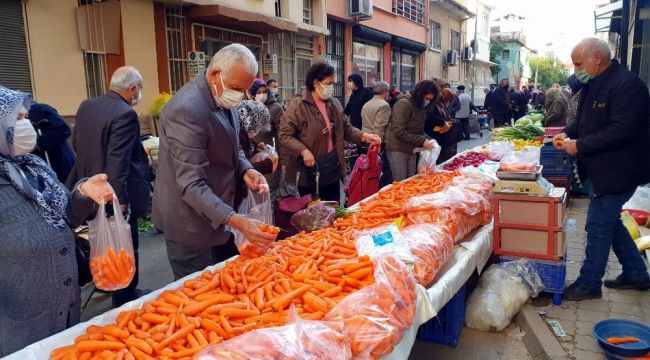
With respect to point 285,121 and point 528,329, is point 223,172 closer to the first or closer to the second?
point 285,121

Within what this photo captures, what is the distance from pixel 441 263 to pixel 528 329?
1.06 metres

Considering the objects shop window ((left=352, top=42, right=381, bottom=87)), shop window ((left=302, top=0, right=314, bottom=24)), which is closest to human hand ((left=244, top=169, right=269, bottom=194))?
shop window ((left=302, top=0, right=314, bottom=24))

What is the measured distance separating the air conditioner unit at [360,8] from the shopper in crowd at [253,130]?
10479 millimetres

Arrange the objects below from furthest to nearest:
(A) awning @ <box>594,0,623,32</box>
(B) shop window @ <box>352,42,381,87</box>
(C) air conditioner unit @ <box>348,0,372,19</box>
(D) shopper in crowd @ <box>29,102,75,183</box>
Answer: (B) shop window @ <box>352,42,381,87</box> < (C) air conditioner unit @ <box>348,0,372,19</box> < (A) awning @ <box>594,0,623,32</box> < (D) shopper in crowd @ <box>29,102,75,183</box>

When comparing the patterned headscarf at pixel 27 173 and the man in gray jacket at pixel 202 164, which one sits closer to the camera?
the patterned headscarf at pixel 27 173

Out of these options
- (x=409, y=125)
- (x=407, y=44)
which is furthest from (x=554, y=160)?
(x=407, y=44)

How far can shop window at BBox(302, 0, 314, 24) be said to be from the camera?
13951mm

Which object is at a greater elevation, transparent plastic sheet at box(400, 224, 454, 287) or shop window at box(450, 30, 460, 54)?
shop window at box(450, 30, 460, 54)

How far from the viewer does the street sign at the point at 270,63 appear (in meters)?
11.8

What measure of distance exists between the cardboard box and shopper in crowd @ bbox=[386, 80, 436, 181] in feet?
6.46

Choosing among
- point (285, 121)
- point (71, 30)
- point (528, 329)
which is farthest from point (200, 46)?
point (528, 329)

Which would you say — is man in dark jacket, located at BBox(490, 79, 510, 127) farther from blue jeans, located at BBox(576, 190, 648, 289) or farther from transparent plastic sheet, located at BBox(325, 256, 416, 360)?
transparent plastic sheet, located at BBox(325, 256, 416, 360)

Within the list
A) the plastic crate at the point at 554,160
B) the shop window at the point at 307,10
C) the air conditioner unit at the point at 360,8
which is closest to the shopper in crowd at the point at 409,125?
the plastic crate at the point at 554,160

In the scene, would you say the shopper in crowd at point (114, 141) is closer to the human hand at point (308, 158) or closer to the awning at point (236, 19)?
the human hand at point (308, 158)
